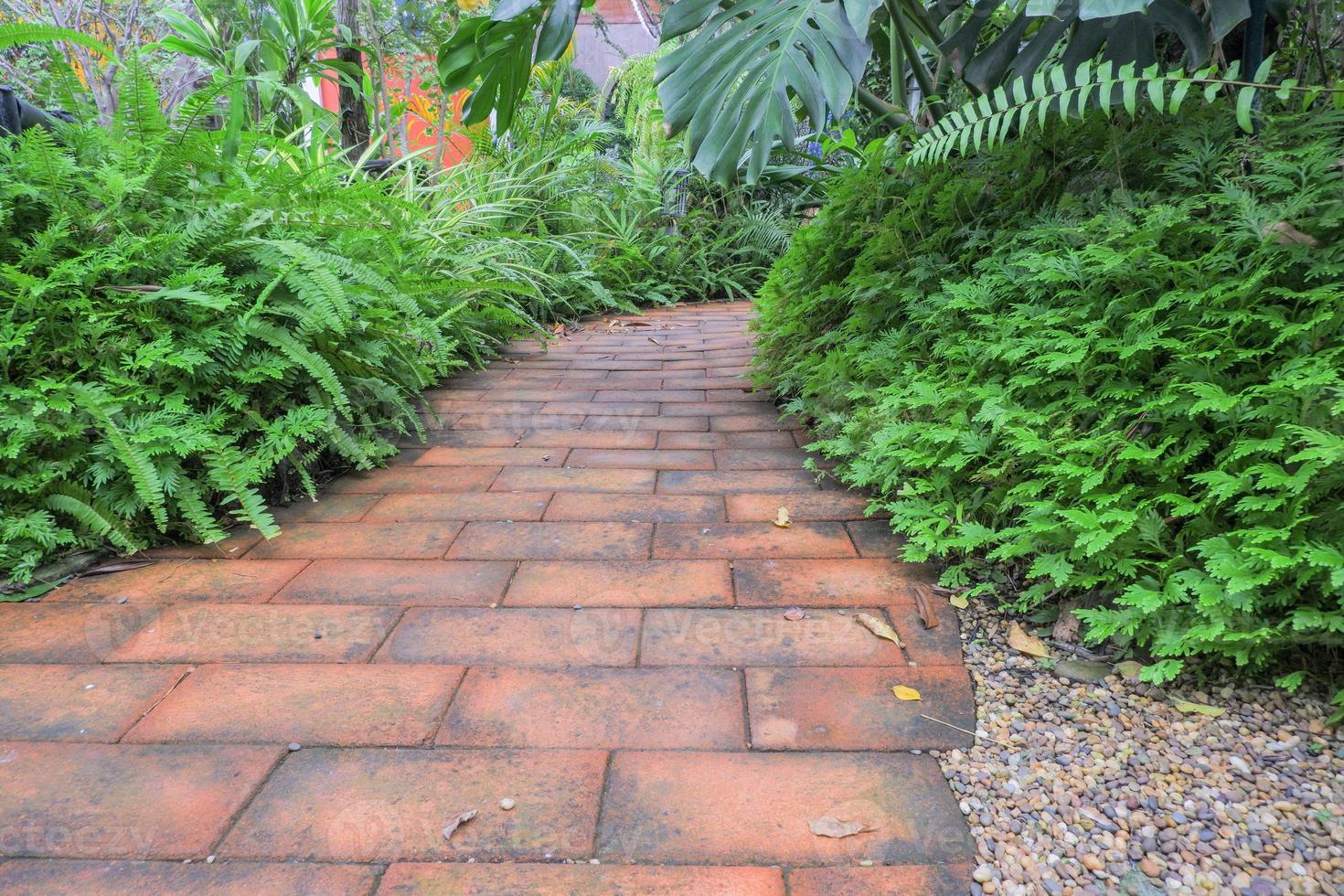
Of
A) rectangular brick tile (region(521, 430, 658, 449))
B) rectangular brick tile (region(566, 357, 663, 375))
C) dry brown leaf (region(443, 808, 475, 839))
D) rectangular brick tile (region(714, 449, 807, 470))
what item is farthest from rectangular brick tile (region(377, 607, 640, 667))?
rectangular brick tile (region(566, 357, 663, 375))

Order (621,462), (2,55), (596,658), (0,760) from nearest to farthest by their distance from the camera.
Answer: (0,760) < (596,658) < (621,462) < (2,55)

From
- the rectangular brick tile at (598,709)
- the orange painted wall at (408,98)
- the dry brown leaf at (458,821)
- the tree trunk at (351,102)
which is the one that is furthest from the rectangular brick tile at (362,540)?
the orange painted wall at (408,98)

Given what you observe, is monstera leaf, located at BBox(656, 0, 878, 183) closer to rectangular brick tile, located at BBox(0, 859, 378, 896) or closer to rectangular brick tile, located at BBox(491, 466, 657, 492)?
rectangular brick tile, located at BBox(491, 466, 657, 492)

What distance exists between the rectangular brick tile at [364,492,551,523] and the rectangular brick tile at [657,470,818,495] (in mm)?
365

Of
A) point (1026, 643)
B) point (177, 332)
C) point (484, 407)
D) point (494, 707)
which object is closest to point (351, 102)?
point (484, 407)

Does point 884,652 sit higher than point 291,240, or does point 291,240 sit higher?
point 291,240

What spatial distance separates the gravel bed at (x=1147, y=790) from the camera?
92 cm

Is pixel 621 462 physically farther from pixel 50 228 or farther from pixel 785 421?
pixel 50 228

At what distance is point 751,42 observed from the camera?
2.02m

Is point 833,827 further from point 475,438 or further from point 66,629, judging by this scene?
point 475,438

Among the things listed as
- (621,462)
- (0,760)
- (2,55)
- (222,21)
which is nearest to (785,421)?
(621,462)

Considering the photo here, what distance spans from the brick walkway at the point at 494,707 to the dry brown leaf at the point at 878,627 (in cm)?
2

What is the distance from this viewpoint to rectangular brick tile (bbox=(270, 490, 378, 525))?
2018mm

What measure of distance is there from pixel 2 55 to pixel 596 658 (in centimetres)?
573
